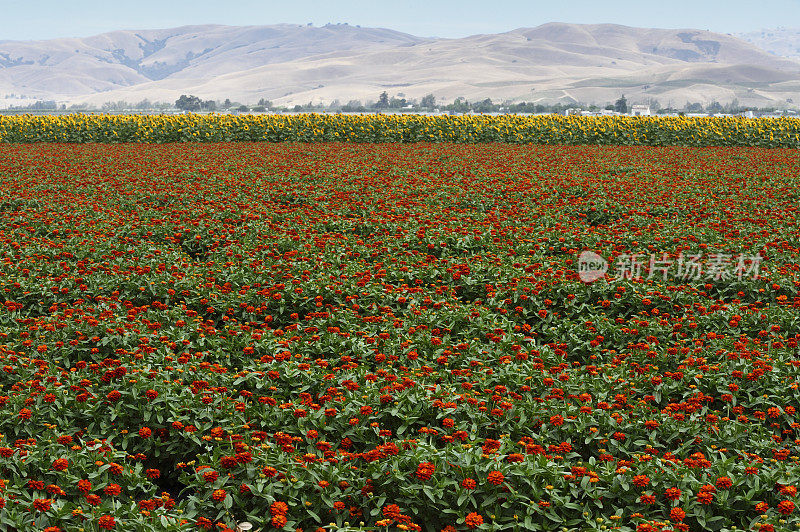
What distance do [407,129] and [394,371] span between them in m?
20.2

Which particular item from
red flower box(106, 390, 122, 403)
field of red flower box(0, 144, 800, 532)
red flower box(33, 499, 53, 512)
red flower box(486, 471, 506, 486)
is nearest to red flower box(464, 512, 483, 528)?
field of red flower box(0, 144, 800, 532)

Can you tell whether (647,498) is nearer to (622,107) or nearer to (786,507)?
(786,507)

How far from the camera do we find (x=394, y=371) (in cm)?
420

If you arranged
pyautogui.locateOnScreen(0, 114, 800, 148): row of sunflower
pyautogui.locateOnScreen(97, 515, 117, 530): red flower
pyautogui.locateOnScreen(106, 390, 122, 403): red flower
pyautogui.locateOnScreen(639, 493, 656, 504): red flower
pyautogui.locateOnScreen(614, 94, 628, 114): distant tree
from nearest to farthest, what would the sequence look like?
pyautogui.locateOnScreen(97, 515, 117, 530): red flower
pyautogui.locateOnScreen(639, 493, 656, 504): red flower
pyautogui.locateOnScreen(106, 390, 122, 403): red flower
pyautogui.locateOnScreen(0, 114, 800, 148): row of sunflower
pyautogui.locateOnScreen(614, 94, 628, 114): distant tree

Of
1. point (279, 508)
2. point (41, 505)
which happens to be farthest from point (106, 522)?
point (279, 508)

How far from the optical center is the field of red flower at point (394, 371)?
3.06 metres

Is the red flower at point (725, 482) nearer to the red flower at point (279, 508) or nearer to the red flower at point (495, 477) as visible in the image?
the red flower at point (495, 477)

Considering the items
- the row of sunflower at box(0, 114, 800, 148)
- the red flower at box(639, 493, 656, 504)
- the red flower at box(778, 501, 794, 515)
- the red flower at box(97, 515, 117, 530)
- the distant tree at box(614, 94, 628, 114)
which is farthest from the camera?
the distant tree at box(614, 94, 628, 114)

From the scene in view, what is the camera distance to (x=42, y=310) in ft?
18.2

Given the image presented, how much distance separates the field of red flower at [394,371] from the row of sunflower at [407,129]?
13.7 metres

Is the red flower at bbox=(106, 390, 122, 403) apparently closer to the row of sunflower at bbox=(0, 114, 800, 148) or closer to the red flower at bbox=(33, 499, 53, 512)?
the red flower at bbox=(33, 499, 53, 512)

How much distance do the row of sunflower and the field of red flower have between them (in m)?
13.7

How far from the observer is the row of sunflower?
71.6 feet

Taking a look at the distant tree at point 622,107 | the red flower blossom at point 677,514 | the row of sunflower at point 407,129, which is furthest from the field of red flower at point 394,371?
the distant tree at point 622,107
